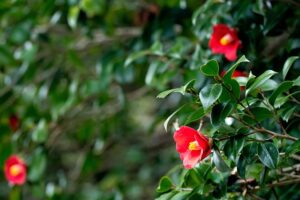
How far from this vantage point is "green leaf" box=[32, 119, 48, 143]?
6.15ft

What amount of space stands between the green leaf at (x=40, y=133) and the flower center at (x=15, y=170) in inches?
4.5

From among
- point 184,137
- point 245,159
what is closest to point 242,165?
point 245,159

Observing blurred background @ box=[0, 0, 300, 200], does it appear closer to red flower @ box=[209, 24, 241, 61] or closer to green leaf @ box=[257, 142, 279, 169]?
red flower @ box=[209, 24, 241, 61]

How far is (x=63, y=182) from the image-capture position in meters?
2.15

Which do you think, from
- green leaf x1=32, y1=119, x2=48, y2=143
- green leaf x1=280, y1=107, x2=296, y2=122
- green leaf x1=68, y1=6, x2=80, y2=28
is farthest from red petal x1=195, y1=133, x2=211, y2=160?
green leaf x1=32, y1=119, x2=48, y2=143

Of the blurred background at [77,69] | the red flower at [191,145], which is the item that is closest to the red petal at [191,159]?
the red flower at [191,145]

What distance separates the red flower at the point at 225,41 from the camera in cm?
122

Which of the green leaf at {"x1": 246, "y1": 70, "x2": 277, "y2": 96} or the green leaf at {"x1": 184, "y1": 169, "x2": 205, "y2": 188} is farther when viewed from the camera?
the green leaf at {"x1": 184, "y1": 169, "x2": 205, "y2": 188}

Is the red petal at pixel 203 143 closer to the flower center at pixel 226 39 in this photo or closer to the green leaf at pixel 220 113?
the green leaf at pixel 220 113

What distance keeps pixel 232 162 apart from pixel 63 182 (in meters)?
1.32

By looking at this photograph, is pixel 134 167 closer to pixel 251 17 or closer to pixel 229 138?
pixel 251 17

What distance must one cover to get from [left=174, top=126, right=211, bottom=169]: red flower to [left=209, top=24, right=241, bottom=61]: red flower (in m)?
0.37

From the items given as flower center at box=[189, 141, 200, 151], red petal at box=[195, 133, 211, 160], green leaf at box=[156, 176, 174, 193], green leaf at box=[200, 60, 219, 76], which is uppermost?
green leaf at box=[200, 60, 219, 76]

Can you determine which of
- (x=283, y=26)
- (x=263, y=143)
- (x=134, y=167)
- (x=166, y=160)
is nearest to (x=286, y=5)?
(x=283, y=26)
